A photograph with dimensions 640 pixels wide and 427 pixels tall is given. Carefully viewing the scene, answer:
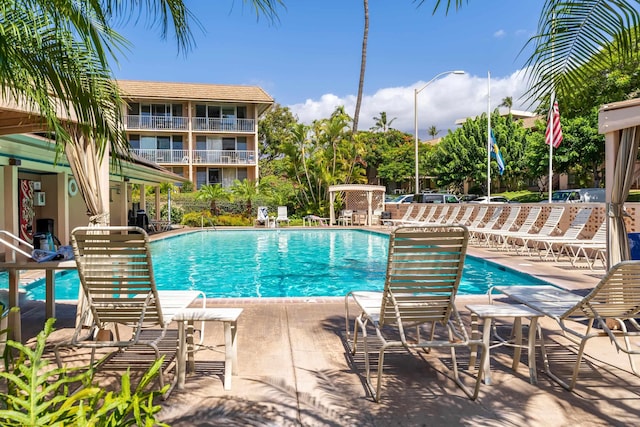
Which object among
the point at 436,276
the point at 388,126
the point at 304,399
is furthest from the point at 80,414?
the point at 388,126

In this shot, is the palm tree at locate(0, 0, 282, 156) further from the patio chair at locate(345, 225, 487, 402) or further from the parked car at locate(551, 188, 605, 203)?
the parked car at locate(551, 188, 605, 203)

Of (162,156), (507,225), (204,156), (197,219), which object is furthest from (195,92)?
(507,225)

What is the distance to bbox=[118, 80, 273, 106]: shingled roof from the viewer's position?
31812 millimetres

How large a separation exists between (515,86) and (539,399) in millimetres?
2019

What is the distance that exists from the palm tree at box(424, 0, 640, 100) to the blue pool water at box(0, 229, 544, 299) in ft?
19.1

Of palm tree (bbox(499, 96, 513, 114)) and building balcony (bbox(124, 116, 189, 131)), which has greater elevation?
palm tree (bbox(499, 96, 513, 114))

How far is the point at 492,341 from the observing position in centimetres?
456

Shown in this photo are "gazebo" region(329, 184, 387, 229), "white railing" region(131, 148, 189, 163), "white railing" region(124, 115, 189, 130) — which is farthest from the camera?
"white railing" region(131, 148, 189, 163)

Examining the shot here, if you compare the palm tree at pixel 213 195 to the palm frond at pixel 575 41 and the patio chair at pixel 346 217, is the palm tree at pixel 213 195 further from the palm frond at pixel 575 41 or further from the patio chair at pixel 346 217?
the palm frond at pixel 575 41

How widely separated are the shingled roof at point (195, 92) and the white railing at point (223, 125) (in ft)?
5.06

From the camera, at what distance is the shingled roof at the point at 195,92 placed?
31812 mm

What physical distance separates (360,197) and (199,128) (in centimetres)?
1360

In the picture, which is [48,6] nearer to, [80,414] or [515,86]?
[80,414]

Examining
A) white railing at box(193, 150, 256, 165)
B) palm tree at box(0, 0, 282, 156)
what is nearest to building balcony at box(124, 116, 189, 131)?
white railing at box(193, 150, 256, 165)
